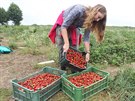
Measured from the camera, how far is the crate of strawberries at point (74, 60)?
14.1ft

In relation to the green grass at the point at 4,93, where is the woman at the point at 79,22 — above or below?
above

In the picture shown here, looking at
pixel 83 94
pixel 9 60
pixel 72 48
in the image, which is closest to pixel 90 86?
→ pixel 83 94

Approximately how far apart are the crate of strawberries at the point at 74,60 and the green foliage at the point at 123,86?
542 millimetres

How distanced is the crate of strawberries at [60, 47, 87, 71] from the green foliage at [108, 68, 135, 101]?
542mm

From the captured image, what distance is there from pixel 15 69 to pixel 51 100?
5.05 ft

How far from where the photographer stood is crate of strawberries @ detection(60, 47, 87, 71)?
14.1 ft

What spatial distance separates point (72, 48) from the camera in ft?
15.1

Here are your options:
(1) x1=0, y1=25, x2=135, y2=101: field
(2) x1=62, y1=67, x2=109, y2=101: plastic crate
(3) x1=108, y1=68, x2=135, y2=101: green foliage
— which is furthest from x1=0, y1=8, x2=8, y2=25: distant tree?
(2) x1=62, y1=67, x2=109, y2=101: plastic crate

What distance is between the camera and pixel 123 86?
423 centimetres

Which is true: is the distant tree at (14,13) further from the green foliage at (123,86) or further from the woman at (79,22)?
the green foliage at (123,86)

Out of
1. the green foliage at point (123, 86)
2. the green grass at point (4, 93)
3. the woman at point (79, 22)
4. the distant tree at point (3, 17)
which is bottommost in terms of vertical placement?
the distant tree at point (3, 17)

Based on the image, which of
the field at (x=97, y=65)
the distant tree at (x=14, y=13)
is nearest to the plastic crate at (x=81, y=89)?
the field at (x=97, y=65)

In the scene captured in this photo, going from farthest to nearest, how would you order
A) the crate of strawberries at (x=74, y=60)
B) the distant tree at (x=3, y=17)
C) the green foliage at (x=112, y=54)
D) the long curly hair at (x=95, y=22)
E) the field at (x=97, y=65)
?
1. the distant tree at (x=3, y=17)
2. the green foliage at (x=112, y=54)
3. the crate of strawberries at (x=74, y=60)
4. the field at (x=97, y=65)
5. the long curly hair at (x=95, y=22)

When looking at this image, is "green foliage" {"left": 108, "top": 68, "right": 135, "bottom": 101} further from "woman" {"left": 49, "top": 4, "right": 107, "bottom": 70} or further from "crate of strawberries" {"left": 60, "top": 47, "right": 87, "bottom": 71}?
"woman" {"left": 49, "top": 4, "right": 107, "bottom": 70}
